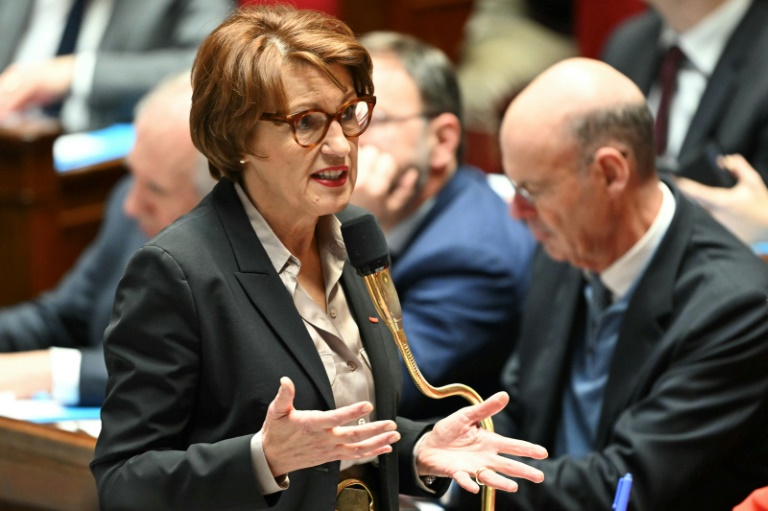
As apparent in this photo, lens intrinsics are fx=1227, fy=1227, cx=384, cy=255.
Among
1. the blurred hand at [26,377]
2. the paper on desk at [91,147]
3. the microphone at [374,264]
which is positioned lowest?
the paper on desk at [91,147]

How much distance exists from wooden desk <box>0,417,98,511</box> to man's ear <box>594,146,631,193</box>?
3.09 feet

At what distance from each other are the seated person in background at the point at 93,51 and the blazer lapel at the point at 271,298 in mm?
1961

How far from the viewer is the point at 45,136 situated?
3.08 m

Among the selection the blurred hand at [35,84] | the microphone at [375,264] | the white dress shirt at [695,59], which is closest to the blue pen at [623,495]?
the microphone at [375,264]

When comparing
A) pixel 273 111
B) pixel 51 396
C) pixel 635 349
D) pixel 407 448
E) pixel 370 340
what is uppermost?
pixel 273 111

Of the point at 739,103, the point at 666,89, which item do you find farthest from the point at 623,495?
the point at 666,89

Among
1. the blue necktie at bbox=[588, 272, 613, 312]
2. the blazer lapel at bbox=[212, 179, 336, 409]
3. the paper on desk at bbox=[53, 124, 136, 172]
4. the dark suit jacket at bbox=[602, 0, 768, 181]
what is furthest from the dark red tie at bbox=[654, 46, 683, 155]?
the blazer lapel at bbox=[212, 179, 336, 409]

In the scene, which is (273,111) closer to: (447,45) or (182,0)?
(182,0)

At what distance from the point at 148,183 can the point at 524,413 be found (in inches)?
36.9

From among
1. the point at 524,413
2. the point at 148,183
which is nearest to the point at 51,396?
the point at 148,183

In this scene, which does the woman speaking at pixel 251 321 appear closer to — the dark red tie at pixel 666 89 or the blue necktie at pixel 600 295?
the blue necktie at pixel 600 295

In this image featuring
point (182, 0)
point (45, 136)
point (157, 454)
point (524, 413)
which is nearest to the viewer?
point (157, 454)

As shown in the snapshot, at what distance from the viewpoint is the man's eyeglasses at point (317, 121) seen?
1275 millimetres

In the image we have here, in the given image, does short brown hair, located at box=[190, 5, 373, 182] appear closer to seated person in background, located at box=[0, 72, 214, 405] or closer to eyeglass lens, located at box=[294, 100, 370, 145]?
eyeglass lens, located at box=[294, 100, 370, 145]
